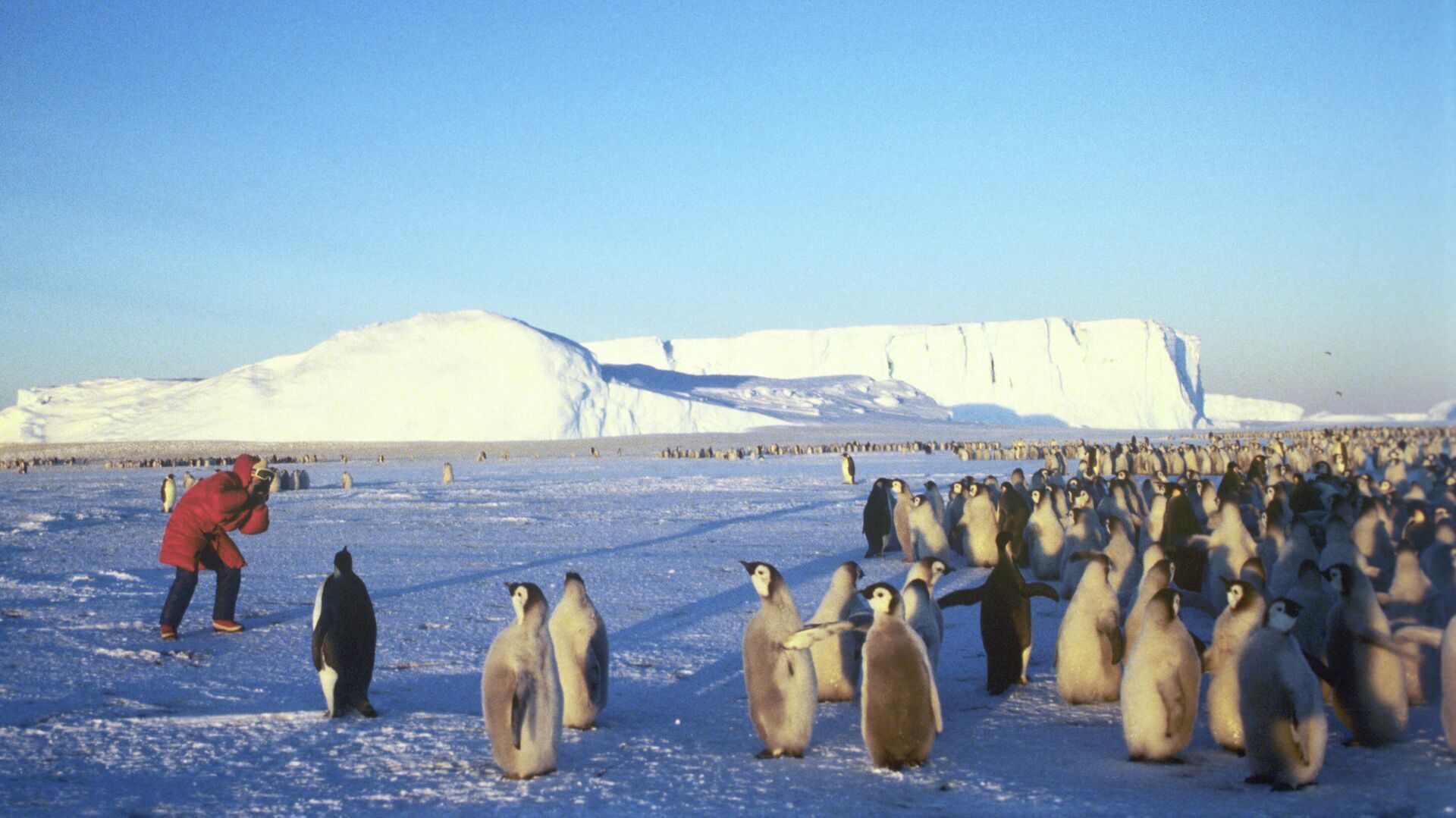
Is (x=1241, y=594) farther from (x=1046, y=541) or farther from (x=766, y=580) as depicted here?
(x=1046, y=541)

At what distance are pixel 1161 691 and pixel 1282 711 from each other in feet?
1.47

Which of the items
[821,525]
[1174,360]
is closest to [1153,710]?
[821,525]

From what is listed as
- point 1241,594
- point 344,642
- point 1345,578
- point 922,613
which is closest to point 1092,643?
point 922,613

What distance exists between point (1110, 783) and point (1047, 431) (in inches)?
3076

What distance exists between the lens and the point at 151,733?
4836mm

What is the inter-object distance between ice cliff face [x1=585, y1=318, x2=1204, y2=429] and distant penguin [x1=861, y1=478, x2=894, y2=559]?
3635 inches

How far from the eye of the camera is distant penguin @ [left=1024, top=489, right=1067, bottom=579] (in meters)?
9.50

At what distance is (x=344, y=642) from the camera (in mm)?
5180

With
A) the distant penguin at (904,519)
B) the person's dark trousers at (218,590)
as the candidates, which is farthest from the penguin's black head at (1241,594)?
the distant penguin at (904,519)

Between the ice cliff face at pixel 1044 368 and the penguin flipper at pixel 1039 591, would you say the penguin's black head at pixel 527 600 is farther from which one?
the ice cliff face at pixel 1044 368

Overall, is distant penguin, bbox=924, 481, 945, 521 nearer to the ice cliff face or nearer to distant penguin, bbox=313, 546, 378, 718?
distant penguin, bbox=313, 546, 378, 718

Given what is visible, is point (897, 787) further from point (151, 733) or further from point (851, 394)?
point (851, 394)

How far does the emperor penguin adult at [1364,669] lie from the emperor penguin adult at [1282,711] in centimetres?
46

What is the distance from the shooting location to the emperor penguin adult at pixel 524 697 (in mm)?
4215
